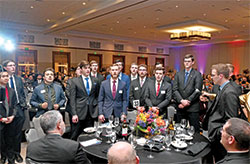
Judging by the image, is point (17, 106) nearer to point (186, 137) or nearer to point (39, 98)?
point (39, 98)

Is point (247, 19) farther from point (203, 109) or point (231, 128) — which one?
point (231, 128)

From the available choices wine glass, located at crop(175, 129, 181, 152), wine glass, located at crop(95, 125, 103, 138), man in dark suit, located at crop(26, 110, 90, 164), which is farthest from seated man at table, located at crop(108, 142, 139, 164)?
wine glass, located at crop(95, 125, 103, 138)

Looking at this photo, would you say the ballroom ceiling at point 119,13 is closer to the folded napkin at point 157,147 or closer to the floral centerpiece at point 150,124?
the floral centerpiece at point 150,124

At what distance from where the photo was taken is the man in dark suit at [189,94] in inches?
157

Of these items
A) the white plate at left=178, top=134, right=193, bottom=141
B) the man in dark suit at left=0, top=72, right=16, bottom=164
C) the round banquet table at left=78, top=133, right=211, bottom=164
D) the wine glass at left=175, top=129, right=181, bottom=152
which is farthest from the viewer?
the man in dark suit at left=0, top=72, right=16, bottom=164

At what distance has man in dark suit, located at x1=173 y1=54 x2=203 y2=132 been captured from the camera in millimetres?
3982

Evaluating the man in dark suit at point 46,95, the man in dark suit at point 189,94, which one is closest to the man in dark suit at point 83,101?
the man in dark suit at point 46,95

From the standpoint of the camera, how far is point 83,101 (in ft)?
12.3

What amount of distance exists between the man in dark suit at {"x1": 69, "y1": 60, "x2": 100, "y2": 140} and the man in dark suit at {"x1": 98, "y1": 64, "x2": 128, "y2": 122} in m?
0.22

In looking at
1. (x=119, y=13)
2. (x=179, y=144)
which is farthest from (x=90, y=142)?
(x=119, y=13)

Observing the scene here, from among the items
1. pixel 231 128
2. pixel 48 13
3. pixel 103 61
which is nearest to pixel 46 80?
pixel 231 128

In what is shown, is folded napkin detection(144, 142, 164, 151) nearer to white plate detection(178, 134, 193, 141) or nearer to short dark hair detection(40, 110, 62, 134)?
white plate detection(178, 134, 193, 141)

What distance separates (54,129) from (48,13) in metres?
8.47

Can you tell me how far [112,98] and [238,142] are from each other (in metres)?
2.40
